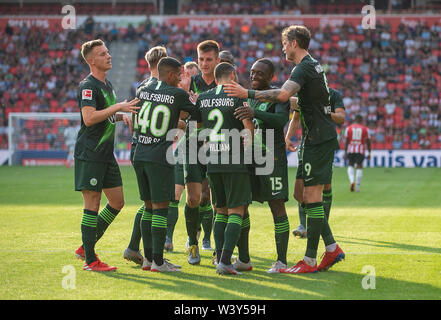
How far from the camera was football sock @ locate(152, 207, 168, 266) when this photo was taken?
6.88m

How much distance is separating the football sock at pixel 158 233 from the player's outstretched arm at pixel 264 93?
1.48 meters

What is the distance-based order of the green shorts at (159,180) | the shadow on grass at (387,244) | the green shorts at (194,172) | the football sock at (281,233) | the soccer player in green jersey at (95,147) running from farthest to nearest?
1. the shadow on grass at (387,244)
2. the green shorts at (194,172)
3. the football sock at (281,233)
4. the soccer player in green jersey at (95,147)
5. the green shorts at (159,180)

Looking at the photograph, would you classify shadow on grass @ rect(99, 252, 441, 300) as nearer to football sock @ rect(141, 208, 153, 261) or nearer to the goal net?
football sock @ rect(141, 208, 153, 261)

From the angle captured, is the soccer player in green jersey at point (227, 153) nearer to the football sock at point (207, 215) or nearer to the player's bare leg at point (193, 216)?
the player's bare leg at point (193, 216)

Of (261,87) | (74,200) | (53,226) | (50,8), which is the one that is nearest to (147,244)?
(261,87)

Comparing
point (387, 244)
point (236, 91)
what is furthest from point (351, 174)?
point (236, 91)

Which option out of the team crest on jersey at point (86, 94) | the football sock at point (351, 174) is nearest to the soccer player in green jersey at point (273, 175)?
the team crest on jersey at point (86, 94)

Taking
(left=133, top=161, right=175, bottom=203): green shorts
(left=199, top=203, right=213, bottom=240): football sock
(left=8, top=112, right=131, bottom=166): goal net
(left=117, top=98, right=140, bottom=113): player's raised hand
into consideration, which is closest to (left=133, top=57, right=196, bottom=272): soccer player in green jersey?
(left=133, top=161, right=175, bottom=203): green shorts

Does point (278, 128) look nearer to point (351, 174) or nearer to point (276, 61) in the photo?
point (351, 174)

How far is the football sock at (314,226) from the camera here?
6.96 m

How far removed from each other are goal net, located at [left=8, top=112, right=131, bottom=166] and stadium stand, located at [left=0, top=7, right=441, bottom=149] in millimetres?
936

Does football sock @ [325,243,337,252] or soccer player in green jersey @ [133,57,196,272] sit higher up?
soccer player in green jersey @ [133,57,196,272]

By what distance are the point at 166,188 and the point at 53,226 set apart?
14.4 feet

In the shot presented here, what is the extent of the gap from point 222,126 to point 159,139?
2.22ft
